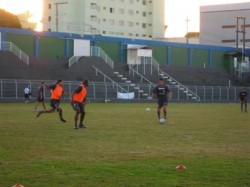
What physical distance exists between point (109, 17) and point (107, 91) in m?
55.7

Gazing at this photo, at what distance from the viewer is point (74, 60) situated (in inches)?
2511

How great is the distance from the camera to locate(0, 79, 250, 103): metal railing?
170 ft

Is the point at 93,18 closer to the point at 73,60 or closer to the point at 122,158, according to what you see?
the point at 73,60

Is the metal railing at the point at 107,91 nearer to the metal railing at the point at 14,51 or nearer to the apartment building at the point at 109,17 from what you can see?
the metal railing at the point at 14,51

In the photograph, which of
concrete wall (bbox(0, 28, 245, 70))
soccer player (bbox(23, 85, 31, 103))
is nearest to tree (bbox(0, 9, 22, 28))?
concrete wall (bbox(0, 28, 245, 70))

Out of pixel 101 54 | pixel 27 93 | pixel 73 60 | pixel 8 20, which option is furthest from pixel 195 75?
pixel 27 93

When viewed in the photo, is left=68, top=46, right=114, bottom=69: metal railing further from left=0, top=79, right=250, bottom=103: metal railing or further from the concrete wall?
left=0, top=79, right=250, bottom=103: metal railing

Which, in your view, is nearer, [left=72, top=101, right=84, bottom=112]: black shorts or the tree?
[left=72, top=101, right=84, bottom=112]: black shorts

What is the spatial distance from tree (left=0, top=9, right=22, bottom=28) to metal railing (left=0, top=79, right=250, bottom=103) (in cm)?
3161

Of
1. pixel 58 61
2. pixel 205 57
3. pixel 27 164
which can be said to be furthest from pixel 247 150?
pixel 205 57

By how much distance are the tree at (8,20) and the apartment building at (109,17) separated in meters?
9.21

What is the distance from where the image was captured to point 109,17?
112 meters

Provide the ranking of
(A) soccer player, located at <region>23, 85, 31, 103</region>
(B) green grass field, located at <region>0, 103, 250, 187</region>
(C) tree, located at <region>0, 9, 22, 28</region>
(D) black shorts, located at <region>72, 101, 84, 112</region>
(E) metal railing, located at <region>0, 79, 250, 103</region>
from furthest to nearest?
(C) tree, located at <region>0, 9, 22, 28</region>, (E) metal railing, located at <region>0, 79, 250, 103</region>, (A) soccer player, located at <region>23, 85, 31, 103</region>, (D) black shorts, located at <region>72, 101, 84, 112</region>, (B) green grass field, located at <region>0, 103, 250, 187</region>

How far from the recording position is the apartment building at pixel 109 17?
103 meters
